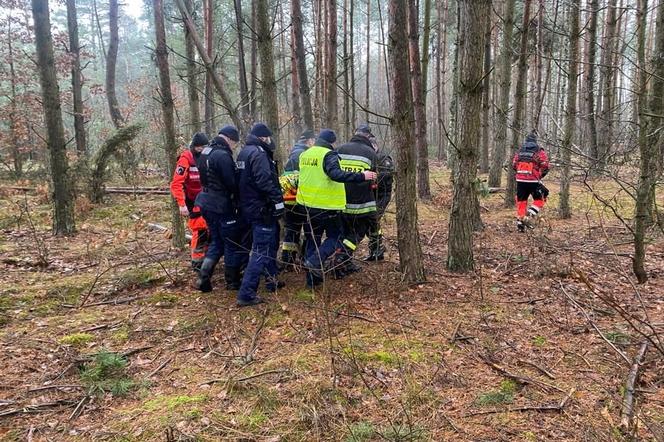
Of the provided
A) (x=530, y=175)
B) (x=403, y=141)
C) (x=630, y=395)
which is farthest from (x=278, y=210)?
(x=530, y=175)

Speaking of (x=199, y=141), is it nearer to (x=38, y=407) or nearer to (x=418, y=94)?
(x=38, y=407)

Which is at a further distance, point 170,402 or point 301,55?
point 301,55

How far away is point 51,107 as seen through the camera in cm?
922

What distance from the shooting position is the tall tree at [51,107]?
9.09 m

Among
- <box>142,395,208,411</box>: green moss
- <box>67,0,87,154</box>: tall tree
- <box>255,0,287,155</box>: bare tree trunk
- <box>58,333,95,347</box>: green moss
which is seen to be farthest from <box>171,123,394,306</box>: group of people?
<box>67,0,87,154</box>: tall tree

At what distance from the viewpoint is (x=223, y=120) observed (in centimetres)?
3356

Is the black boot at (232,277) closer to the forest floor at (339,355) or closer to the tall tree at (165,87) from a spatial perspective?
the forest floor at (339,355)

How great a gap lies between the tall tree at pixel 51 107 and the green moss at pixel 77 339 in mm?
5568

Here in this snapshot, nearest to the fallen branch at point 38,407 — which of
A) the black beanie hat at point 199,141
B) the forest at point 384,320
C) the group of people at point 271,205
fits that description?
the forest at point 384,320

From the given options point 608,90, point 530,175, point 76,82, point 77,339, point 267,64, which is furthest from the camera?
point 76,82

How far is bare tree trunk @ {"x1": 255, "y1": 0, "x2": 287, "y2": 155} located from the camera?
6.74 m

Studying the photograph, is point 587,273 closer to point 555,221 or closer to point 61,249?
point 555,221

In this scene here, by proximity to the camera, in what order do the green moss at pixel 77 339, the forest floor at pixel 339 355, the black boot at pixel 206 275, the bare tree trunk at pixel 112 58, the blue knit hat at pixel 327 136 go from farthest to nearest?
the bare tree trunk at pixel 112 58, the black boot at pixel 206 275, the blue knit hat at pixel 327 136, the green moss at pixel 77 339, the forest floor at pixel 339 355

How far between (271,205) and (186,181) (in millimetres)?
2056
